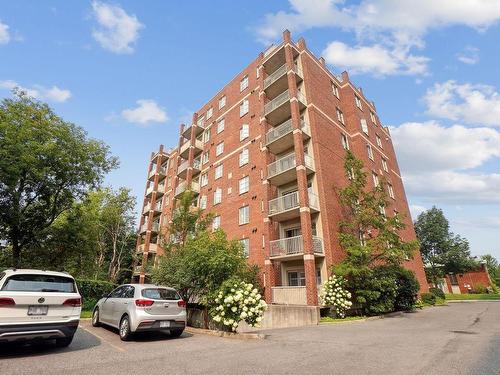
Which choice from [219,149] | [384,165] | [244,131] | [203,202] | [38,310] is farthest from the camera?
[384,165]

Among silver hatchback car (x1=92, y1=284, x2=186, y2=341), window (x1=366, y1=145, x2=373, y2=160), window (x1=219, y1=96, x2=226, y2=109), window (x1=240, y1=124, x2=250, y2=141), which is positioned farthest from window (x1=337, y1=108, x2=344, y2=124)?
silver hatchback car (x1=92, y1=284, x2=186, y2=341)

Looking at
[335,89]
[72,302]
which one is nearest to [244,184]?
[335,89]

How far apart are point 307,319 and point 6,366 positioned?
12.9m

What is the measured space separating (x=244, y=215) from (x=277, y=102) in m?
9.60

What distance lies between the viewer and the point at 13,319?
636 centimetres

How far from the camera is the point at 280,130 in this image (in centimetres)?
→ 2273

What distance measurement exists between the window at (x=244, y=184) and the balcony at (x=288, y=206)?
152 inches

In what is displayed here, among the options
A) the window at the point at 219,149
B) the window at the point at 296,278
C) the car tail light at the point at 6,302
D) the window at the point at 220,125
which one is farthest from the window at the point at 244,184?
the car tail light at the point at 6,302

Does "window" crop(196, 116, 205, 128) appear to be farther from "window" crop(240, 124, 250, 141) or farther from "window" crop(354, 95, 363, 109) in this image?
"window" crop(354, 95, 363, 109)

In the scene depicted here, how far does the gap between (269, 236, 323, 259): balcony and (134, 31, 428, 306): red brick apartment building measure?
0.22 feet

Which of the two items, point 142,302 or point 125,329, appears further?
point 125,329

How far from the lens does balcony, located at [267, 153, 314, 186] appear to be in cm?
2062

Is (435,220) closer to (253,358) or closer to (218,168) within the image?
(218,168)

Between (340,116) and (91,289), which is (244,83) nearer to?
(340,116)
